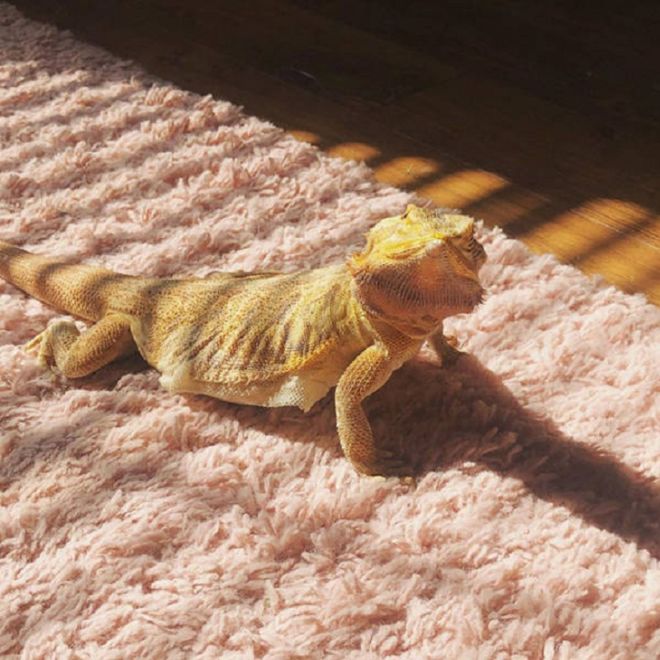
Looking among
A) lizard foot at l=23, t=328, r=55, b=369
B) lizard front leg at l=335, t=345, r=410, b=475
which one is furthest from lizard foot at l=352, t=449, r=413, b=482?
lizard foot at l=23, t=328, r=55, b=369

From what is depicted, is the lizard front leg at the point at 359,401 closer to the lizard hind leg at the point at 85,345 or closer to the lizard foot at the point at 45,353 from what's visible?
the lizard hind leg at the point at 85,345

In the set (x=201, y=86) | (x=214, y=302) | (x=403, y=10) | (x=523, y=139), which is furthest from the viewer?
(x=403, y=10)

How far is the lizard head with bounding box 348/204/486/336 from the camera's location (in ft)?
4.11

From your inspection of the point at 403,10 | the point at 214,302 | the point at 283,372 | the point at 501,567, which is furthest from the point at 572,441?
the point at 403,10

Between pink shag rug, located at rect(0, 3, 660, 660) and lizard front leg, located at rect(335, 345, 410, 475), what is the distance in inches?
1.6

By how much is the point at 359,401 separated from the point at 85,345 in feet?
1.72

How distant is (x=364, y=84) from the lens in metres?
2.79

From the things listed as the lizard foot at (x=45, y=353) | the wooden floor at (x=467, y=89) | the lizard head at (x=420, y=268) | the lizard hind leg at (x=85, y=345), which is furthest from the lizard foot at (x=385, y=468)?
the wooden floor at (x=467, y=89)

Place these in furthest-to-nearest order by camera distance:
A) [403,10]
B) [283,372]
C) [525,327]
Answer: [403,10]
[525,327]
[283,372]

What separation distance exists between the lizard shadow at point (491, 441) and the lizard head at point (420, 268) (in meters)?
0.25

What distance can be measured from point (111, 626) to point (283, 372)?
0.46 meters

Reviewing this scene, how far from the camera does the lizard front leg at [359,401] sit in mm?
1401

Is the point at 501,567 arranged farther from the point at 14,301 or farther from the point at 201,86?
the point at 201,86

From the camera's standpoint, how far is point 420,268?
1.26 m
